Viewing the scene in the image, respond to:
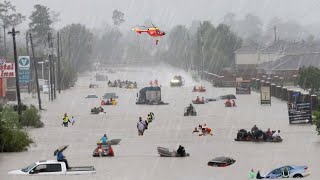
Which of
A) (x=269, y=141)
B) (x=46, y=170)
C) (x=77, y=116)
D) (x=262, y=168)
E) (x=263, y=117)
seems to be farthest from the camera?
(x=77, y=116)

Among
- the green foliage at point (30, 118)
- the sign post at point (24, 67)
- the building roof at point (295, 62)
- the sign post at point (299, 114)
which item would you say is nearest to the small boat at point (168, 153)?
the sign post at point (299, 114)

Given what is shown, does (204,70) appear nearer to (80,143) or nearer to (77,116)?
(77,116)

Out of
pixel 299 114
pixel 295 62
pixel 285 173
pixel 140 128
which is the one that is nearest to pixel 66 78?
pixel 295 62

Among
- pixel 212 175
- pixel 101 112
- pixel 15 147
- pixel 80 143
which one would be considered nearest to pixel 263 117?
pixel 101 112

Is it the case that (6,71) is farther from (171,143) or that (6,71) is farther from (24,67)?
(171,143)

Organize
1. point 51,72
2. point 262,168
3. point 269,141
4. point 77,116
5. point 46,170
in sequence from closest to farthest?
point 46,170, point 262,168, point 269,141, point 77,116, point 51,72

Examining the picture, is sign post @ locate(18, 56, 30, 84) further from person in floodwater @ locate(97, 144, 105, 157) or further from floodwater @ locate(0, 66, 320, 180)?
person in floodwater @ locate(97, 144, 105, 157)
